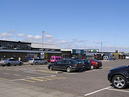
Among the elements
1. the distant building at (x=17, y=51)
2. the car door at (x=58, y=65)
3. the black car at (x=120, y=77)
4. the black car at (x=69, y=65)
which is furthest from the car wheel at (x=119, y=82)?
the distant building at (x=17, y=51)

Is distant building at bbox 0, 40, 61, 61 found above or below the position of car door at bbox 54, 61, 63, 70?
above

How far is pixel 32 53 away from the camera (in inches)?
2569

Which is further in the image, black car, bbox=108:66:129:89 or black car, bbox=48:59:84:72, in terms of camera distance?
black car, bbox=48:59:84:72

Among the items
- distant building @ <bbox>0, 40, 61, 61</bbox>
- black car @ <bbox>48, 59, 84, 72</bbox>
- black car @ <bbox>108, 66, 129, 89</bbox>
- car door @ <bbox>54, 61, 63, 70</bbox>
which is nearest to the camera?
black car @ <bbox>108, 66, 129, 89</bbox>

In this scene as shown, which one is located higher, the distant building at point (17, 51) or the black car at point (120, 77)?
the distant building at point (17, 51)

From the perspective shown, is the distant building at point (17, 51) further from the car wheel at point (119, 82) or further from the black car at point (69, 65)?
the car wheel at point (119, 82)

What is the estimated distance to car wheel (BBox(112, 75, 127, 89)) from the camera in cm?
1209

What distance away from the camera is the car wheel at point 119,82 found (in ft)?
39.7

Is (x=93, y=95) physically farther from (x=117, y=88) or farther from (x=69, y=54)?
(x=69, y=54)

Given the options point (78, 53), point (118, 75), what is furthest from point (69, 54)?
point (118, 75)

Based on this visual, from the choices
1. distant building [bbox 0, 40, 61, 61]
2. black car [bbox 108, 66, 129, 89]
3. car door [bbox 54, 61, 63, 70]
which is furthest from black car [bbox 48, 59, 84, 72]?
distant building [bbox 0, 40, 61, 61]

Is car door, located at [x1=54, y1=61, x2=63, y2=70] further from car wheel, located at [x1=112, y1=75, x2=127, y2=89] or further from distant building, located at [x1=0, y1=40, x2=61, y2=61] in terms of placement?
distant building, located at [x1=0, y1=40, x2=61, y2=61]

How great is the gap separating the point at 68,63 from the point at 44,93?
15.5 meters

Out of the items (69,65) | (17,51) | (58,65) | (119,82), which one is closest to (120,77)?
(119,82)
